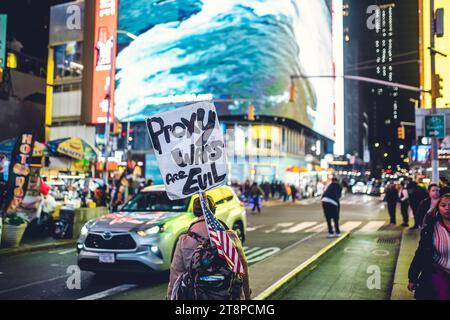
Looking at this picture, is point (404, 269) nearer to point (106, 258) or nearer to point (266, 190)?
point (106, 258)

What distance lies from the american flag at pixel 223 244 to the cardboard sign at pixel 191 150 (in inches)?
13.0

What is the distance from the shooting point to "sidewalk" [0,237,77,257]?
1140 centimetres

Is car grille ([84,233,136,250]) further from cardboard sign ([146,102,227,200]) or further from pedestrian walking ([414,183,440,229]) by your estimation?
pedestrian walking ([414,183,440,229])

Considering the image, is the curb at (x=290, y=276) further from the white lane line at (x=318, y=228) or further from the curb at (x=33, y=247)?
the curb at (x=33, y=247)

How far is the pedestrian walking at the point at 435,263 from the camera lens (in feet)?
14.3

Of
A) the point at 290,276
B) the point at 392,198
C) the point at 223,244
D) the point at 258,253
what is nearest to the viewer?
the point at 223,244

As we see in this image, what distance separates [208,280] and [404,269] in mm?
6031

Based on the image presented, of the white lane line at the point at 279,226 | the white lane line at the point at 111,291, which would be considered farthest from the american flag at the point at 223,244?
the white lane line at the point at 279,226

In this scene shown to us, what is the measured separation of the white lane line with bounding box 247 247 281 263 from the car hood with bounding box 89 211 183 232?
256 centimetres

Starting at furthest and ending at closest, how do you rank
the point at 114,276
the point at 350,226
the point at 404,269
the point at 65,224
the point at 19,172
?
the point at 350,226 → the point at 65,224 → the point at 19,172 → the point at 114,276 → the point at 404,269

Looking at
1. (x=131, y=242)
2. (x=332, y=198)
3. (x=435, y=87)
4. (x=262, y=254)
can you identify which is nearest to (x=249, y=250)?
(x=262, y=254)

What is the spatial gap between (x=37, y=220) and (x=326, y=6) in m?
74.8

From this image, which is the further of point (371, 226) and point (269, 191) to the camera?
point (269, 191)

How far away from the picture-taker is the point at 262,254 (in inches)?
447
